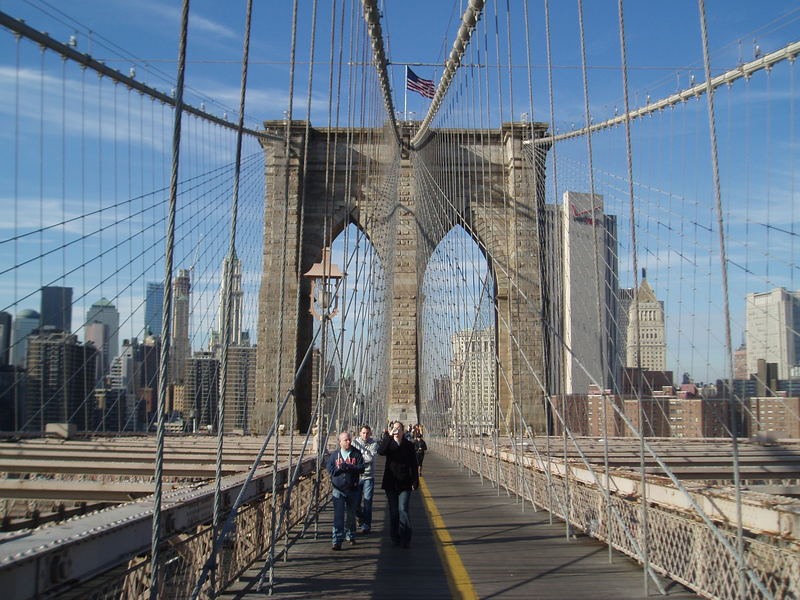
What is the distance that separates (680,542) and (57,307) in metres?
11.3

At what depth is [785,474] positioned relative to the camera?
8.43m

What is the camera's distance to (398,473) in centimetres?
683

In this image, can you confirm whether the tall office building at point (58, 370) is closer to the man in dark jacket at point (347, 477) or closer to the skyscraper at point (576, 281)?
the man in dark jacket at point (347, 477)

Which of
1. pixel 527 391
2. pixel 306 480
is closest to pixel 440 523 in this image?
pixel 306 480

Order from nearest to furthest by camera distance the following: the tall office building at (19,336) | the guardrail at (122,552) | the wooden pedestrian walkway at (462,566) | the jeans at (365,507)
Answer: the guardrail at (122,552) → the wooden pedestrian walkway at (462,566) → the jeans at (365,507) → the tall office building at (19,336)

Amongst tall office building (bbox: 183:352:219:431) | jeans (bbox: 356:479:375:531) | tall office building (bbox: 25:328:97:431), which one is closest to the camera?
jeans (bbox: 356:479:375:531)

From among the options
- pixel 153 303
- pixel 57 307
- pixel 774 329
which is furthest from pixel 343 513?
pixel 153 303

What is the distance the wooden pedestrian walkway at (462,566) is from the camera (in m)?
4.68

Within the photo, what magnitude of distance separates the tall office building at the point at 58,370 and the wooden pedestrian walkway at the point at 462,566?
679cm

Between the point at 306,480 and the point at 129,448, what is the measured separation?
4526 mm

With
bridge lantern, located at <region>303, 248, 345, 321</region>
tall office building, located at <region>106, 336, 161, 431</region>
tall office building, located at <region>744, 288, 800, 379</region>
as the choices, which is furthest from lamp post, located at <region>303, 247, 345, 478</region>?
tall office building, located at <region>106, 336, 161, 431</region>

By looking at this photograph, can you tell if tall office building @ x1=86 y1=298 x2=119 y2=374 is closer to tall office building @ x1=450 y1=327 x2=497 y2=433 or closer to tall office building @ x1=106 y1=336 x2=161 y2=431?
tall office building @ x1=106 y1=336 x2=161 y2=431

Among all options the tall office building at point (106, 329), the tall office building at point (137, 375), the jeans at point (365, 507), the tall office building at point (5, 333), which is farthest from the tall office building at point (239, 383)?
the jeans at point (365, 507)

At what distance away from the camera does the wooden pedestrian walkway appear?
4680 mm
